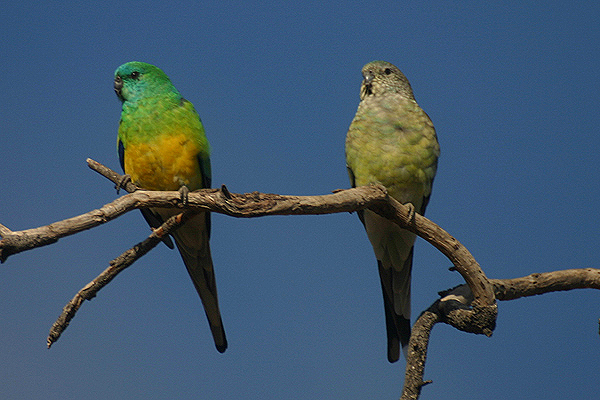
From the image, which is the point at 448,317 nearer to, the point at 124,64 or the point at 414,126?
the point at 414,126

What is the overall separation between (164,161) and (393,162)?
2.01m

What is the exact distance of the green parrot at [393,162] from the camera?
4.84 m

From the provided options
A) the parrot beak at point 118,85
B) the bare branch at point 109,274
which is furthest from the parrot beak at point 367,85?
the parrot beak at point 118,85

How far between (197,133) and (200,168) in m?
0.32

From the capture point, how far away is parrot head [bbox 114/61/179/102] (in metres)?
5.29

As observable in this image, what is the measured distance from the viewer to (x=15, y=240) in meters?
3.52

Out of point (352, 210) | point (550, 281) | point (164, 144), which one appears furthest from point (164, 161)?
point (550, 281)

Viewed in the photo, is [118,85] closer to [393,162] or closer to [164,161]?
[164,161]

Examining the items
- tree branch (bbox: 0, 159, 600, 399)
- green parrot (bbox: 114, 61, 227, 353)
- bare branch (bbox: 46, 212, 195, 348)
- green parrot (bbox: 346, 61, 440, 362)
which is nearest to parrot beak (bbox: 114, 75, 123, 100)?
green parrot (bbox: 114, 61, 227, 353)

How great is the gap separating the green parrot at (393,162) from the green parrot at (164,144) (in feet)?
4.71

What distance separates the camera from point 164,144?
500 centimetres

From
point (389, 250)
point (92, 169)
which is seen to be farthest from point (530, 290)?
point (92, 169)

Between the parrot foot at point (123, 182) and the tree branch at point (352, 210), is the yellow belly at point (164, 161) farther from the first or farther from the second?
the tree branch at point (352, 210)

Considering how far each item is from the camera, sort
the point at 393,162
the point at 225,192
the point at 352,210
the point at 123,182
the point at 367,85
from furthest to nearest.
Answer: the point at 367,85, the point at 123,182, the point at 393,162, the point at 352,210, the point at 225,192
